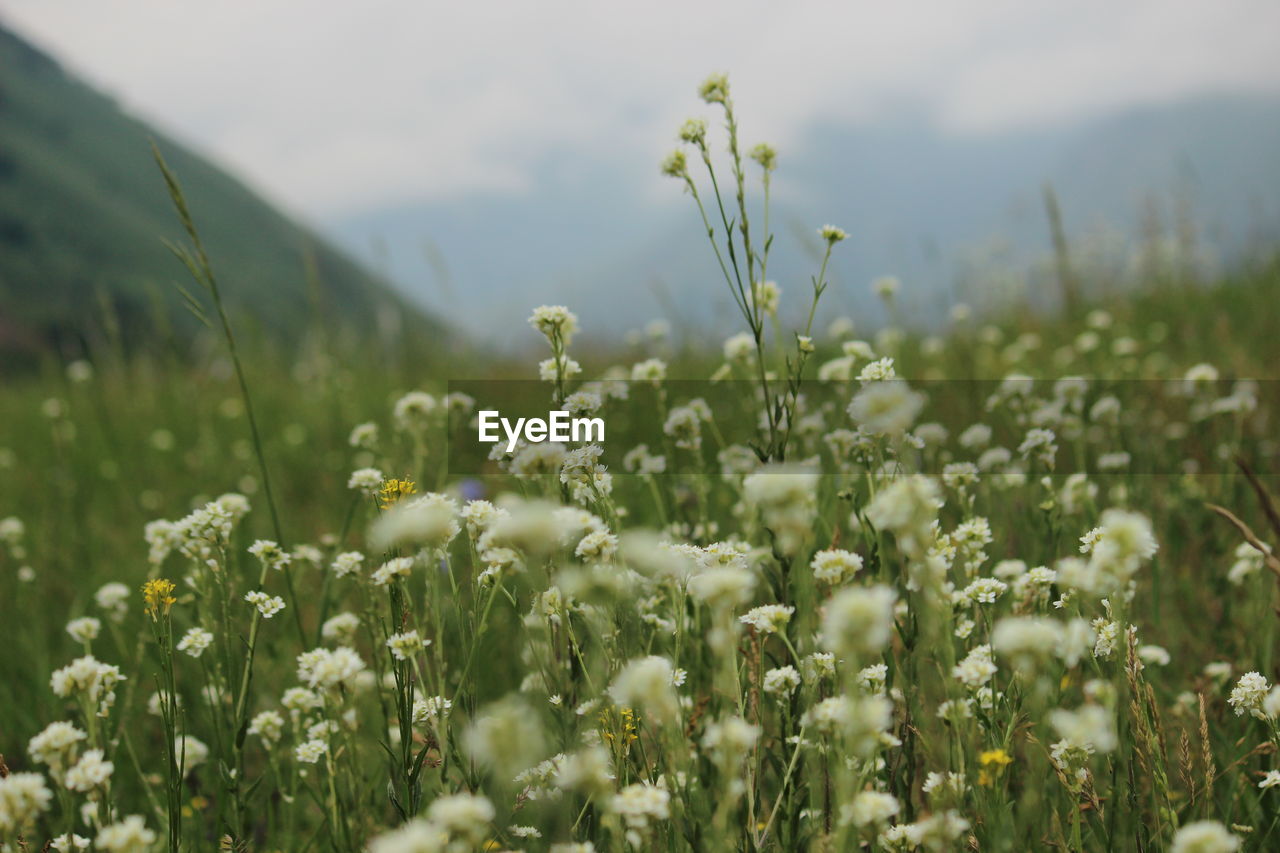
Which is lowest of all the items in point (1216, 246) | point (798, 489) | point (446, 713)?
point (446, 713)

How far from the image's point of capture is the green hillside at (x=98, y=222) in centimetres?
6300

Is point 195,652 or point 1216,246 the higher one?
point 1216,246

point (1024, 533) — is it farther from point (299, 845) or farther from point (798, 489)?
point (299, 845)

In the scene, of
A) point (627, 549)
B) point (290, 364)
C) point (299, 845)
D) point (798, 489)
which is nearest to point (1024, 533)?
point (627, 549)

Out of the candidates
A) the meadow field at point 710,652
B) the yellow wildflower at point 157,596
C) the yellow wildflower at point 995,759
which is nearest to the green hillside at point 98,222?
the meadow field at point 710,652

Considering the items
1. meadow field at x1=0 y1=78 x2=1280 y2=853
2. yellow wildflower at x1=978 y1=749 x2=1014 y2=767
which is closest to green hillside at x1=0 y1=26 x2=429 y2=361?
meadow field at x1=0 y1=78 x2=1280 y2=853

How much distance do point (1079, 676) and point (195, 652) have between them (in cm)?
239

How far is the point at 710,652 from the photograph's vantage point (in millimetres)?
2221

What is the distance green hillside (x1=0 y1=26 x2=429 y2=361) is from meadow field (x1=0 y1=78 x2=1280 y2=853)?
54574 mm

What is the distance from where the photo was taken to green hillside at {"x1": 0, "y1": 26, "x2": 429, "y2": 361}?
207 ft

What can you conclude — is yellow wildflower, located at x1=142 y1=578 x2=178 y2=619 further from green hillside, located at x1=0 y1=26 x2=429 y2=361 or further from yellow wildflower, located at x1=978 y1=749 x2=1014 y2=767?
green hillside, located at x1=0 y1=26 x2=429 y2=361

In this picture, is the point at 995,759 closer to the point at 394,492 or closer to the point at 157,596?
the point at 394,492

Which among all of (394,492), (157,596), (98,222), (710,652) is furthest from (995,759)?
(98,222)

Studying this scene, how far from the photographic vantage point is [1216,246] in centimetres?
960
